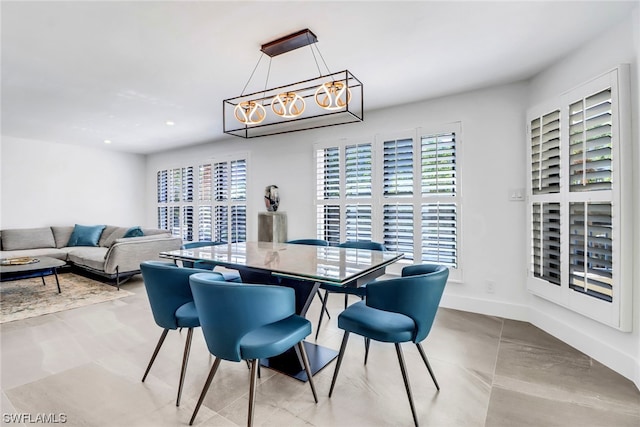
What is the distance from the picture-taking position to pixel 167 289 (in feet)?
6.22

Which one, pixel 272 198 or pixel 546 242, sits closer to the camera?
pixel 546 242

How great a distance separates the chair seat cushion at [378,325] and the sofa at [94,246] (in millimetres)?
3902

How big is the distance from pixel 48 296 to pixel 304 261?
3922mm

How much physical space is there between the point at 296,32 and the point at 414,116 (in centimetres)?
204

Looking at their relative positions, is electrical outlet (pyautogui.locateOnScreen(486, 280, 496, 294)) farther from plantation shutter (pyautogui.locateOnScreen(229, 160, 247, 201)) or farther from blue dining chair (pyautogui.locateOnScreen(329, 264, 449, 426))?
plantation shutter (pyautogui.locateOnScreen(229, 160, 247, 201))

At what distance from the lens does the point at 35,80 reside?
315cm

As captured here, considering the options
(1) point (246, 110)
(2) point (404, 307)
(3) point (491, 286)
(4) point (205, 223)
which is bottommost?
(3) point (491, 286)

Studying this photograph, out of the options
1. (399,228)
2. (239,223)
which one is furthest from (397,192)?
(239,223)

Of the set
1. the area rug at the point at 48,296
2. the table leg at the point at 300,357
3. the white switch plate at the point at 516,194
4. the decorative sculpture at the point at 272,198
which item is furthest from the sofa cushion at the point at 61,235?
the white switch plate at the point at 516,194

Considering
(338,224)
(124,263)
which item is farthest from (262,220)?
(124,263)

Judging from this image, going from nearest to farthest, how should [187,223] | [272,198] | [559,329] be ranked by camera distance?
[559,329] < [272,198] < [187,223]

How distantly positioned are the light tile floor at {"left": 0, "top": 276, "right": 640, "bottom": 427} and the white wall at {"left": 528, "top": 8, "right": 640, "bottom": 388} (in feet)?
0.34

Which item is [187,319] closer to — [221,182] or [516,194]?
[516,194]

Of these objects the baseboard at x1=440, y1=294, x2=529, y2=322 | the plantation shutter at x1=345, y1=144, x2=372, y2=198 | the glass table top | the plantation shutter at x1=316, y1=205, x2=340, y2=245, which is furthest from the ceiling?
the baseboard at x1=440, y1=294, x2=529, y2=322
